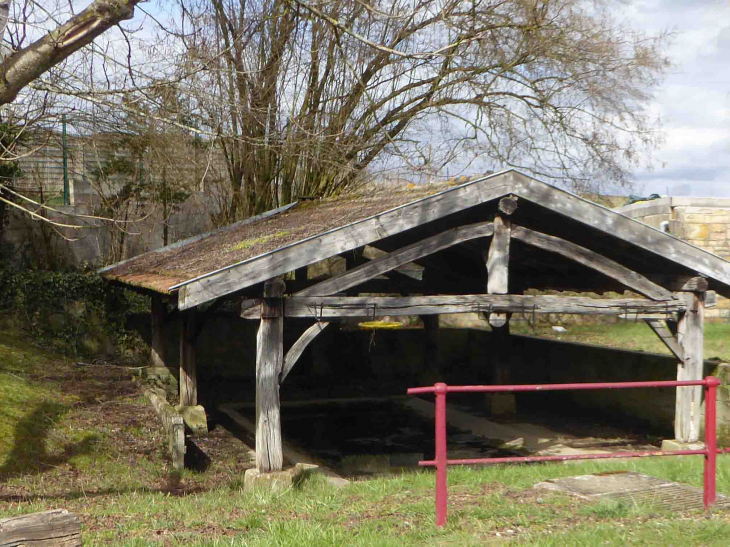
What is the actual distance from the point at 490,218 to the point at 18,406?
594cm

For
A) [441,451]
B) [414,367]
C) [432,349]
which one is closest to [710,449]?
[441,451]

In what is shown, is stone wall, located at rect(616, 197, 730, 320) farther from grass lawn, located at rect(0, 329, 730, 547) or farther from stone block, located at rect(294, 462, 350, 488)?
stone block, located at rect(294, 462, 350, 488)

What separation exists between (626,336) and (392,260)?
33.6 feet

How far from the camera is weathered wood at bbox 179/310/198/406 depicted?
33.5ft

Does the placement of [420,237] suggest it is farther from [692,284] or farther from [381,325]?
[381,325]

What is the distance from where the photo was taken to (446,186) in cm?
761

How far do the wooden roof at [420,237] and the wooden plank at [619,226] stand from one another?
0.4 inches

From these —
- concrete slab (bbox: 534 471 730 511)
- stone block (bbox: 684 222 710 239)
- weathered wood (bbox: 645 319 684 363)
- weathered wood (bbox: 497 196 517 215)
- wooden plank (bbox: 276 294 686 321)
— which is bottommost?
concrete slab (bbox: 534 471 730 511)

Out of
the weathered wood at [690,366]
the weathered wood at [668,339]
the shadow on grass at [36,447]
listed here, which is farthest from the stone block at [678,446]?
the shadow on grass at [36,447]

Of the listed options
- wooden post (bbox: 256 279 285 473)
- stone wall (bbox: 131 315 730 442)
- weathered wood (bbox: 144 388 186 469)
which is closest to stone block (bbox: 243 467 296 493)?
wooden post (bbox: 256 279 285 473)

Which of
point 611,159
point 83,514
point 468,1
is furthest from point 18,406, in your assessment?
point 611,159

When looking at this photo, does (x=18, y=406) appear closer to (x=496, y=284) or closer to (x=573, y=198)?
(x=496, y=284)

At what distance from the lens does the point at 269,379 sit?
703cm

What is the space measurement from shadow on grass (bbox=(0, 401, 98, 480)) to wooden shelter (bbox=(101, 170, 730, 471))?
186 centimetres
